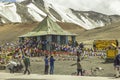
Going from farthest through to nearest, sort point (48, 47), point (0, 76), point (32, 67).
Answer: point (48, 47) → point (32, 67) → point (0, 76)

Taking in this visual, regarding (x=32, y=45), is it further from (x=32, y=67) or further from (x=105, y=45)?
(x=32, y=67)

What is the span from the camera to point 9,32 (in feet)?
441

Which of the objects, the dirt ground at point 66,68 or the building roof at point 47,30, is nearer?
the dirt ground at point 66,68

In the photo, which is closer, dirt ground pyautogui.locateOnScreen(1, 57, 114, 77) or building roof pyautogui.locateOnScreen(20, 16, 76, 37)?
dirt ground pyautogui.locateOnScreen(1, 57, 114, 77)

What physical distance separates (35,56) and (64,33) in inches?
398

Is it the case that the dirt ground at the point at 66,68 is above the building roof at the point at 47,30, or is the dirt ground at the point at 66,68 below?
below

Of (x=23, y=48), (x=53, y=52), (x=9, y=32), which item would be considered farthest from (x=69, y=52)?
(x=9, y=32)

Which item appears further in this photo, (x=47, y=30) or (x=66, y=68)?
(x=47, y=30)

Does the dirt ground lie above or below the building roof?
below

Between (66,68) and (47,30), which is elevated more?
(47,30)

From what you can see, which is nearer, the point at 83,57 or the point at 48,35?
the point at 83,57

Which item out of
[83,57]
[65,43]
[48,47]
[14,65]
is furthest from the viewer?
[65,43]

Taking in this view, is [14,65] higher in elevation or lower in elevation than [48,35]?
lower

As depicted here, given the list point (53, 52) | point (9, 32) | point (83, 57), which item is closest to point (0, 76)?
point (83, 57)
